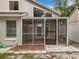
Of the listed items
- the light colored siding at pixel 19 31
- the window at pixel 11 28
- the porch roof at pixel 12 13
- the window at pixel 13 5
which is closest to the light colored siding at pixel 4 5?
the window at pixel 13 5

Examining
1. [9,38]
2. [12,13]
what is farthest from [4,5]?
[9,38]

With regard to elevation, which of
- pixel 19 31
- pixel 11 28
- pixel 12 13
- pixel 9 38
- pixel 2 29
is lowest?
pixel 9 38

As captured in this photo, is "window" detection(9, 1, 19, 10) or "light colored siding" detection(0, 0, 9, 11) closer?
"light colored siding" detection(0, 0, 9, 11)

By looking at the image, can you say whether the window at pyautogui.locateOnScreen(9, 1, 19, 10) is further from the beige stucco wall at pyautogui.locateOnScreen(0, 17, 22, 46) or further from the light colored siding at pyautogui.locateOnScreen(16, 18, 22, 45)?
the light colored siding at pyautogui.locateOnScreen(16, 18, 22, 45)

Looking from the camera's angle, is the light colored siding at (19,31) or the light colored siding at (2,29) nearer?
the light colored siding at (2,29)

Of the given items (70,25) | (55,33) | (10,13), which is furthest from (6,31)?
(70,25)

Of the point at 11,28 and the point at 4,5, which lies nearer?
the point at 11,28

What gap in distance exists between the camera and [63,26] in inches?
908

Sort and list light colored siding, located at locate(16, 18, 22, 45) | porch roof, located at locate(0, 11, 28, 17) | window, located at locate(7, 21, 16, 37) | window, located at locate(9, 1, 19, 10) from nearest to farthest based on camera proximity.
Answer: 1. porch roof, located at locate(0, 11, 28, 17)
2. light colored siding, located at locate(16, 18, 22, 45)
3. window, located at locate(7, 21, 16, 37)
4. window, located at locate(9, 1, 19, 10)

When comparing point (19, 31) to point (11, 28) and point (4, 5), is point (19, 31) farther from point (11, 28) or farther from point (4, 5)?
point (4, 5)

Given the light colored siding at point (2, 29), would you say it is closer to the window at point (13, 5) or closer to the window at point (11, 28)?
the window at point (11, 28)

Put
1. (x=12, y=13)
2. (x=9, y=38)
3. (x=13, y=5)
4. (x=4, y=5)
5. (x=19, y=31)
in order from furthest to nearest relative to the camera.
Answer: (x=13, y=5), (x=4, y=5), (x=19, y=31), (x=9, y=38), (x=12, y=13)

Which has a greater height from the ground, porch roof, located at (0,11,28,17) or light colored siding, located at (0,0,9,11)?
light colored siding, located at (0,0,9,11)

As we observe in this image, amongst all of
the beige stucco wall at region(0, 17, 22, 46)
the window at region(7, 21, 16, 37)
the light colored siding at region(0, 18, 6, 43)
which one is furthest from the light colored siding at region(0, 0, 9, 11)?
the window at region(7, 21, 16, 37)
